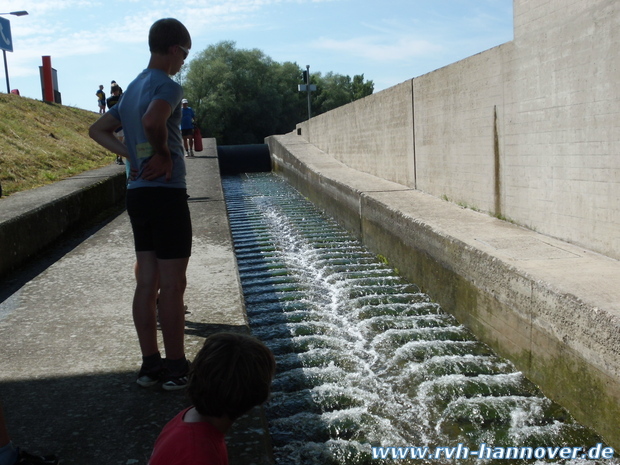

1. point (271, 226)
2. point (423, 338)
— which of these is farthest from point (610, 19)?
point (271, 226)

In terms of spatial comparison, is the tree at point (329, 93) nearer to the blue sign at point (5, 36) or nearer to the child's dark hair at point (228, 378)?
the blue sign at point (5, 36)

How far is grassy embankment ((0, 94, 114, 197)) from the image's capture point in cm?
1140

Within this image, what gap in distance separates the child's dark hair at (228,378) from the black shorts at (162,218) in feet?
4.46

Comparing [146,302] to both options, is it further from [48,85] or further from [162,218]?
[48,85]

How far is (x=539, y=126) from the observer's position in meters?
5.96

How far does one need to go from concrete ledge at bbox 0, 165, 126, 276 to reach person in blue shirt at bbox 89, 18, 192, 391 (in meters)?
2.70

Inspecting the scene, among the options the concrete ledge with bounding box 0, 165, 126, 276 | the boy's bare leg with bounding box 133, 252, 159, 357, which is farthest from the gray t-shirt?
the concrete ledge with bounding box 0, 165, 126, 276

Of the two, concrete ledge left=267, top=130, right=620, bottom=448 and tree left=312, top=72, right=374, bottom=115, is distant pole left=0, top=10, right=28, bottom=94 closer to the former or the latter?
concrete ledge left=267, top=130, right=620, bottom=448

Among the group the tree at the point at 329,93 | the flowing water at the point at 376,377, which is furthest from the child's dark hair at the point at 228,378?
the tree at the point at 329,93

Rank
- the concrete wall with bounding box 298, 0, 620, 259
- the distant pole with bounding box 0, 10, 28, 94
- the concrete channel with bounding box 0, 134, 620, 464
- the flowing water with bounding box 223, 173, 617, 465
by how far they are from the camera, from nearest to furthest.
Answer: the concrete channel with bounding box 0, 134, 620, 464 → the flowing water with bounding box 223, 173, 617, 465 → the concrete wall with bounding box 298, 0, 620, 259 → the distant pole with bounding box 0, 10, 28, 94

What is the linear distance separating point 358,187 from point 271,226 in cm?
178

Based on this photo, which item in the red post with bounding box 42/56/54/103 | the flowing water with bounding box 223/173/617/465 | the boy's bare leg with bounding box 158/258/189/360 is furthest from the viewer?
the red post with bounding box 42/56/54/103

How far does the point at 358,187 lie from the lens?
11.0 m

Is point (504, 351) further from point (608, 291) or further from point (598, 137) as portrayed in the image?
point (598, 137)
